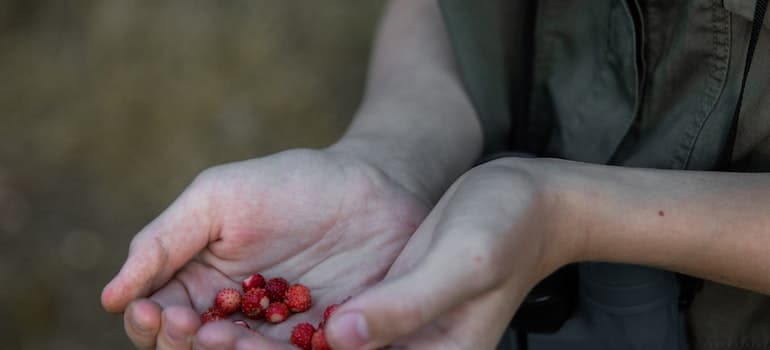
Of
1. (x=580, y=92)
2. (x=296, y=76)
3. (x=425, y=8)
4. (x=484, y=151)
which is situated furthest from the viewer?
(x=296, y=76)

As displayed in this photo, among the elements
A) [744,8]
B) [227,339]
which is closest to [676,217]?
[744,8]

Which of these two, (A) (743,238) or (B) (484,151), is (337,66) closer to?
(B) (484,151)

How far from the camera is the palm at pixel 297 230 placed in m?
→ 1.01

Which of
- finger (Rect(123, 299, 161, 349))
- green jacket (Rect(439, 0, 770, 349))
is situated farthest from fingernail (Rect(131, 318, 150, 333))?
green jacket (Rect(439, 0, 770, 349))

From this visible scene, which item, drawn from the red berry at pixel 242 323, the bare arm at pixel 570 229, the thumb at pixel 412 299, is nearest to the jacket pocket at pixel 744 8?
the bare arm at pixel 570 229

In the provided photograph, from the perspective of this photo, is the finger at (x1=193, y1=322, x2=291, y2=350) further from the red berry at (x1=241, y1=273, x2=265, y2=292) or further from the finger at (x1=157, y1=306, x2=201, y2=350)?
the red berry at (x1=241, y1=273, x2=265, y2=292)

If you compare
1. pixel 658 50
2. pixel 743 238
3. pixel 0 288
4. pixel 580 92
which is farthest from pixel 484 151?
pixel 0 288

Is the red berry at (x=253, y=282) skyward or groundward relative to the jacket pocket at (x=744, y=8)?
groundward

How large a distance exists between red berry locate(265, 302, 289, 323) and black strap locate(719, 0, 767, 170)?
0.56 m

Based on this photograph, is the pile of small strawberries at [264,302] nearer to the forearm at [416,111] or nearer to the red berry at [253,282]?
the red berry at [253,282]

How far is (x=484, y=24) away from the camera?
1.27 metres

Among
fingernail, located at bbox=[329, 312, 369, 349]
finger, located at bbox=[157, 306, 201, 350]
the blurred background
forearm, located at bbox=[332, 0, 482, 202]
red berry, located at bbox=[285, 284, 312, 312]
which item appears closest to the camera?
fingernail, located at bbox=[329, 312, 369, 349]

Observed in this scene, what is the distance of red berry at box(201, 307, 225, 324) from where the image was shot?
958 millimetres

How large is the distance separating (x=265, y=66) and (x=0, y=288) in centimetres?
85
